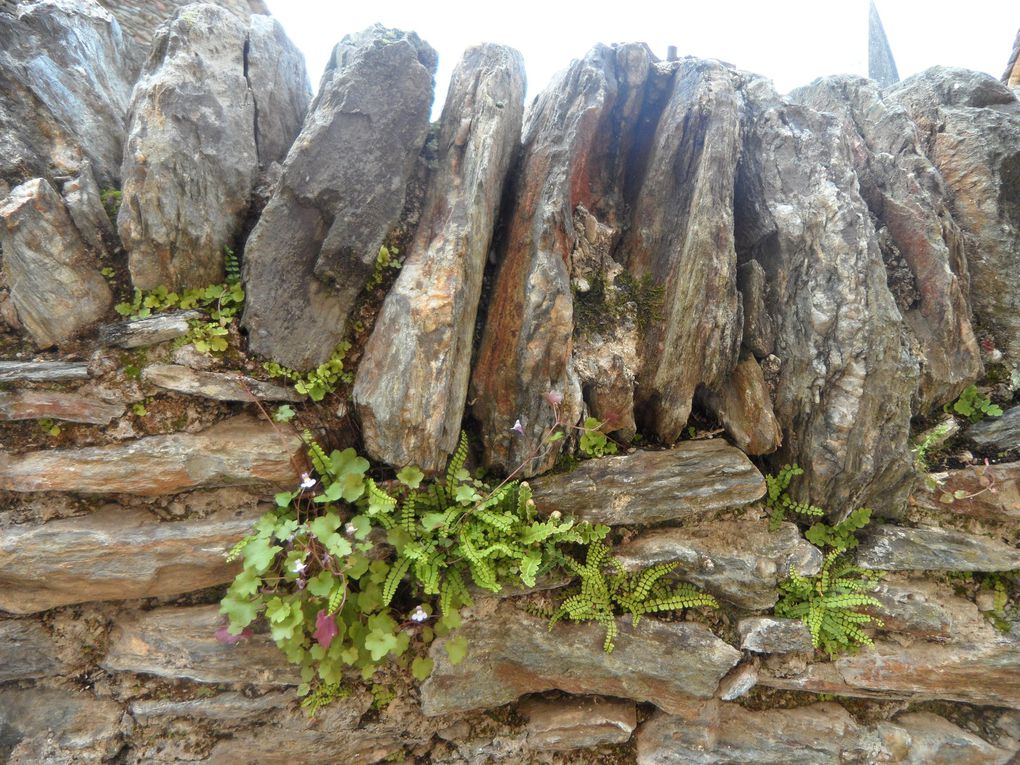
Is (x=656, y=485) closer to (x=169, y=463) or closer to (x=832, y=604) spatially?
(x=832, y=604)

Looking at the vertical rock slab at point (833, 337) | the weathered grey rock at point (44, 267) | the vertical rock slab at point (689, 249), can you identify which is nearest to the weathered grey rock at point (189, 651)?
the weathered grey rock at point (44, 267)

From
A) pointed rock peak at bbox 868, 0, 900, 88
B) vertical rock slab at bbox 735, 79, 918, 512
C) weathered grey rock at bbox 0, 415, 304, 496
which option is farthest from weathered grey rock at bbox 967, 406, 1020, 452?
pointed rock peak at bbox 868, 0, 900, 88

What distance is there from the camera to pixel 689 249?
4.02 meters

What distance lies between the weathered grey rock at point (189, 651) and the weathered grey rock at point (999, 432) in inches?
248

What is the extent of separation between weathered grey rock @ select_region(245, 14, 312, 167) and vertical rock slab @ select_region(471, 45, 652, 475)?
87.2 inches

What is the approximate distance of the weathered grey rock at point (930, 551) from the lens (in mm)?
4176

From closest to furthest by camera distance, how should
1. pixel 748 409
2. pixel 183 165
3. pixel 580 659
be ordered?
pixel 183 165, pixel 580 659, pixel 748 409

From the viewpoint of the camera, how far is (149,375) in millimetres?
3502

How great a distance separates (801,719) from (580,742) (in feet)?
6.22

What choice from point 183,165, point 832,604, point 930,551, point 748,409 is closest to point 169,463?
point 183,165

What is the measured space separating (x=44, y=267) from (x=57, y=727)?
11.3ft

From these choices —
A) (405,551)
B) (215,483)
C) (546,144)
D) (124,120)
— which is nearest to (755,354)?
(546,144)

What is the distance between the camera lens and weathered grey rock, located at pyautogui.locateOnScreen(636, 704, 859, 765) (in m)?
4.02

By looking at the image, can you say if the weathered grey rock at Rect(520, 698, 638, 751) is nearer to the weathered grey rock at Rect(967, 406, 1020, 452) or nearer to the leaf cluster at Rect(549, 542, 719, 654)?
the leaf cluster at Rect(549, 542, 719, 654)
